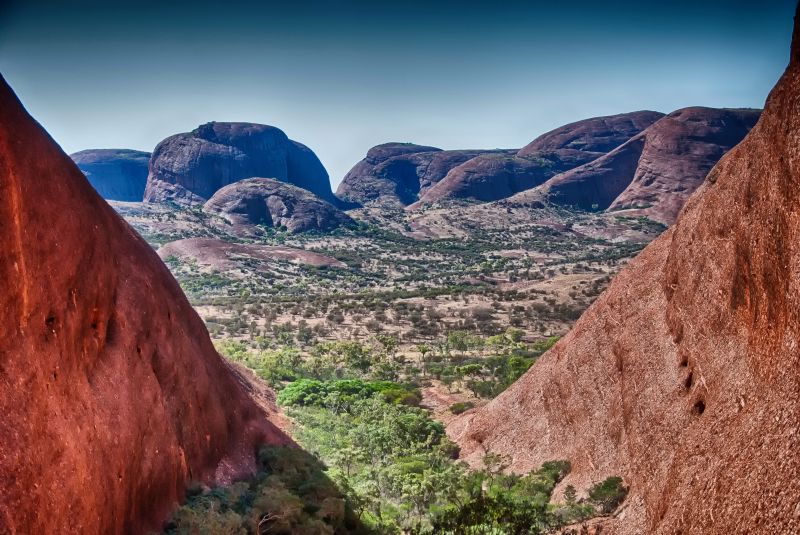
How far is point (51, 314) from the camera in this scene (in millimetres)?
9867

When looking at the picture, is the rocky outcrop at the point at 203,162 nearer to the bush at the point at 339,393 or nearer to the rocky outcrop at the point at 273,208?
the rocky outcrop at the point at 273,208

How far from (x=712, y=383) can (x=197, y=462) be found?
13.0 metres

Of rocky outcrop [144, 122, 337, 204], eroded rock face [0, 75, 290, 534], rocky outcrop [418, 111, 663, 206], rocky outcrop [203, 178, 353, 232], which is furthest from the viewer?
rocky outcrop [418, 111, 663, 206]

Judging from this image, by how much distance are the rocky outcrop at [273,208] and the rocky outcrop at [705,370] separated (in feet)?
410

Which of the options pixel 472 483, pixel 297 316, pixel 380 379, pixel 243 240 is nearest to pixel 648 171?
pixel 243 240

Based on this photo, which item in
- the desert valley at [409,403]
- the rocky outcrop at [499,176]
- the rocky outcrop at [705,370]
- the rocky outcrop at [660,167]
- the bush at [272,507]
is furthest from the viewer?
the rocky outcrop at [499,176]

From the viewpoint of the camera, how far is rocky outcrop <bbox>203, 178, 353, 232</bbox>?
145875mm

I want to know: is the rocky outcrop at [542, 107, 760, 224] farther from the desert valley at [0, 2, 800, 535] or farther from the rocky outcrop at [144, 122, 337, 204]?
the desert valley at [0, 2, 800, 535]

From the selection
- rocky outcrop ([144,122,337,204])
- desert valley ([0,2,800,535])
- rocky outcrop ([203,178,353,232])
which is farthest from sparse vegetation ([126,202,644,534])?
rocky outcrop ([144,122,337,204])

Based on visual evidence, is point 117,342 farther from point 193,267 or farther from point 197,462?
point 193,267

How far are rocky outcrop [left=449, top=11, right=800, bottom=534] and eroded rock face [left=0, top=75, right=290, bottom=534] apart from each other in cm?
1058

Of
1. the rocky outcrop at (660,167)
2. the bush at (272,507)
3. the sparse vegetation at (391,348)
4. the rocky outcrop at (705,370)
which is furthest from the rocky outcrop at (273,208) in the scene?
the bush at (272,507)

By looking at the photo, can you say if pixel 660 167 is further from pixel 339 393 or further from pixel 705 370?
pixel 705 370

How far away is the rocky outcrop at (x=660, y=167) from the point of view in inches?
5487
